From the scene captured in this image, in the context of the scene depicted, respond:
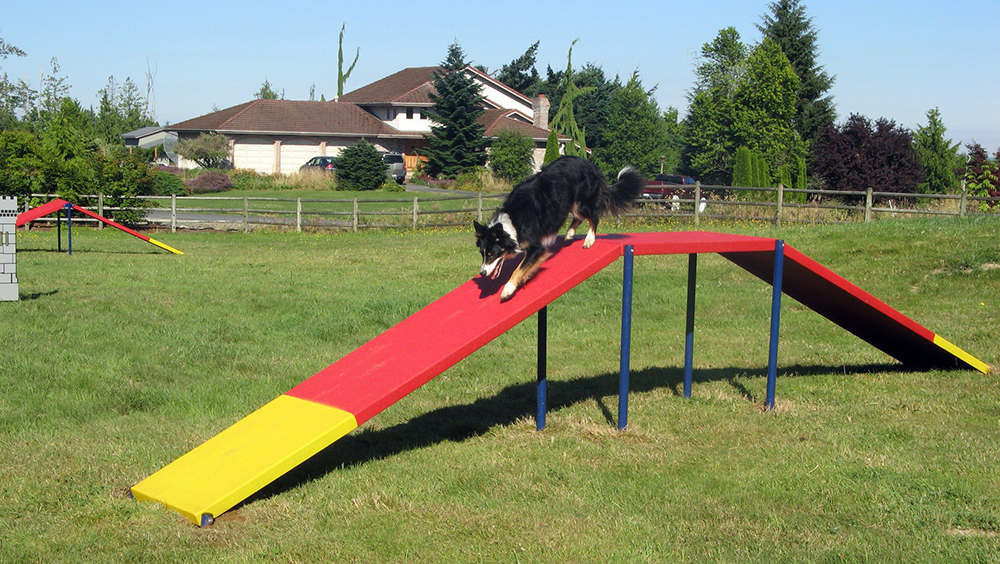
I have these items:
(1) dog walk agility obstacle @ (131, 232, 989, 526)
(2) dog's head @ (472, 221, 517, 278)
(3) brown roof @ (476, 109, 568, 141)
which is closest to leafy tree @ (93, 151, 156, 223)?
(1) dog walk agility obstacle @ (131, 232, 989, 526)

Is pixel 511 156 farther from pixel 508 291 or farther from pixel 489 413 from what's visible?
pixel 508 291

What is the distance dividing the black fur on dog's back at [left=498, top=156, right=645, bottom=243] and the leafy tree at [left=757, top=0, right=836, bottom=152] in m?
45.3

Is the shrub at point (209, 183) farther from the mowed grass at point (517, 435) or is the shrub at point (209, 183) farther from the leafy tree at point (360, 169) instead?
the mowed grass at point (517, 435)

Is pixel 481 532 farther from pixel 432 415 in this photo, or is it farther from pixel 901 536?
pixel 432 415

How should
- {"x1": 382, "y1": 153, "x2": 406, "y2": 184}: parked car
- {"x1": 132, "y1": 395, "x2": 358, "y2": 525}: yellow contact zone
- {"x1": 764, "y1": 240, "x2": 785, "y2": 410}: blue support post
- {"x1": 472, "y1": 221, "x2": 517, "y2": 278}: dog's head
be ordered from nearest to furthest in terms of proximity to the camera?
{"x1": 132, "y1": 395, "x2": 358, "y2": 525}: yellow contact zone, {"x1": 472, "y1": 221, "x2": 517, "y2": 278}: dog's head, {"x1": 764, "y1": 240, "x2": 785, "y2": 410}: blue support post, {"x1": 382, "y1": 153, "x2": 406, "y2": 184}: parked car

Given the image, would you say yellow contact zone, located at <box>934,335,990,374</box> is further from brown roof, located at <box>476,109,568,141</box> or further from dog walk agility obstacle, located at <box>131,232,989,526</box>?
brown roof, located at <box>476,109,568,141</box>

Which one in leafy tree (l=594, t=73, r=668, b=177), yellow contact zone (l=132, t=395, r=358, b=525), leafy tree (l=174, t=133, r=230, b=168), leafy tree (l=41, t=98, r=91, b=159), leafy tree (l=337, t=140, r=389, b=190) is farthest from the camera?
leafy tree (l=594, t=73, r=668, b=177)

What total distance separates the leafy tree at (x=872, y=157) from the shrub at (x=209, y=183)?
2747 cm

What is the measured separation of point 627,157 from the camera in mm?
63156

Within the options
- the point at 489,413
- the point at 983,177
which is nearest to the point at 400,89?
the point at 983,177

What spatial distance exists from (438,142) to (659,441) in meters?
41.3

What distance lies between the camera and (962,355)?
7.74 meters

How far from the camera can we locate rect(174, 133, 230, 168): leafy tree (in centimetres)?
4725

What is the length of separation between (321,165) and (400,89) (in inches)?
515
